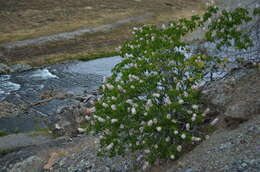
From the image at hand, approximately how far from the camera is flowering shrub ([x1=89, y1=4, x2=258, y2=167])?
6.49m

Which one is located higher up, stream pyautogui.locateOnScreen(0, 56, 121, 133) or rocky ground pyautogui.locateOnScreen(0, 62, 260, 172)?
rocky ground pyautogui.locateOnScreen(0, 62, 260, 172)

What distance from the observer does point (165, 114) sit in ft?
21.0

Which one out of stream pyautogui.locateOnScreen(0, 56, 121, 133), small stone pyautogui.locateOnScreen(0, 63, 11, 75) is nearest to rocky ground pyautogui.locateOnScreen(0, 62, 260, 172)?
stream pyautogui.locateOnScreen(0, 56, 121, 133)

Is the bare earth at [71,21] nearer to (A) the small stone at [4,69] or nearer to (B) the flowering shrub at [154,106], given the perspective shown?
(A) the small stone at [4,69]

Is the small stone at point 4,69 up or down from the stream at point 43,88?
up

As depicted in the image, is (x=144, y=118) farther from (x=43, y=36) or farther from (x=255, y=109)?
(x=43, y=36)

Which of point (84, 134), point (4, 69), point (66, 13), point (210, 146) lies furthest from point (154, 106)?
point (66, 13)

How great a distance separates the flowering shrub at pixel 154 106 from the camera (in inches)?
256

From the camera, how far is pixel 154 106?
649 cm

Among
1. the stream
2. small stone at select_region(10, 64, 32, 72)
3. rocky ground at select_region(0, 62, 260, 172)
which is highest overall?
rocky ground at select_region(0, 62, 260, 172)

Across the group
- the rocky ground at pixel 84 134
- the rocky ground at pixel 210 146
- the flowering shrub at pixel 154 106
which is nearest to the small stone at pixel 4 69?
the rocky ground at pixel 84 134

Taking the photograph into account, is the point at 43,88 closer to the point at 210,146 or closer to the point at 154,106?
the point at 154,106

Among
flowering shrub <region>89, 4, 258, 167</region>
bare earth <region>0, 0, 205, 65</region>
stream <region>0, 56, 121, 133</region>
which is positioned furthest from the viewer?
bare earth <region>0, 0, 205, 65</region>

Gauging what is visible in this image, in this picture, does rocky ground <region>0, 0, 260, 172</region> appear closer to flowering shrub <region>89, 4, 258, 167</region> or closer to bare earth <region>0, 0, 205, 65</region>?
flowering shrub <region>89, 4, 258, 167</region>
